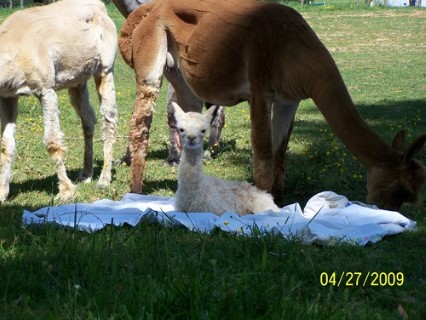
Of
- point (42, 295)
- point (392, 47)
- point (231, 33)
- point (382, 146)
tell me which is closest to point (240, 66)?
point (231, 33)

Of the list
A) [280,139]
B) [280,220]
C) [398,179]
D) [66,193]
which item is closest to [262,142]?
[280,139]

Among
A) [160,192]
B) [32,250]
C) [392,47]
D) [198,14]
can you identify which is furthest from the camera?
[392,47]

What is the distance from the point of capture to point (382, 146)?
603cm

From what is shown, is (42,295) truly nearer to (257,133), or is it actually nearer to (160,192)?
(257,133)

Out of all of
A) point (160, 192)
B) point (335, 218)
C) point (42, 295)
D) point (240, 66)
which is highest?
point (240, 66)

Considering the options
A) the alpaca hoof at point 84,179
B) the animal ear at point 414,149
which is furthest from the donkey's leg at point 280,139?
the alpaca hoof at point 84,179

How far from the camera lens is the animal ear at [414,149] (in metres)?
5.62

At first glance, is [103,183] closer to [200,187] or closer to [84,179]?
[84,179]

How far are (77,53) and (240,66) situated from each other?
2.08 metres

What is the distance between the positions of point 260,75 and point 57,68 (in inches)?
93.9

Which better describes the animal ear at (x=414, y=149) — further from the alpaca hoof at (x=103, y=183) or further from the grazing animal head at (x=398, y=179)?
the alpaca hoof at (x=103, y=183)

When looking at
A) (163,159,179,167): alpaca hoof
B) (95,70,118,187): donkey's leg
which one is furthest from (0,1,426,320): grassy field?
(163,159,179,167): alpaca hoof

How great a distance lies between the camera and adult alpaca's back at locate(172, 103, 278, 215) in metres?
5.99

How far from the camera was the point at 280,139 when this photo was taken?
7.22m
